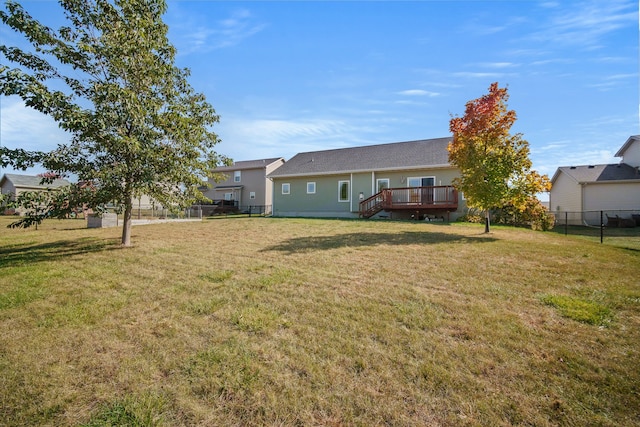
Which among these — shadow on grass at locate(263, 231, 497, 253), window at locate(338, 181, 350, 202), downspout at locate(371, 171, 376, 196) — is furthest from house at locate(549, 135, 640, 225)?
shadow on grass at locate(263, 231, 497, 253)

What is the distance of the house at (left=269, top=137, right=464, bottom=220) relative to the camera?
19031mm

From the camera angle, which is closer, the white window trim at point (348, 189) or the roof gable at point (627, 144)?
the roof gable at point (627, 144)

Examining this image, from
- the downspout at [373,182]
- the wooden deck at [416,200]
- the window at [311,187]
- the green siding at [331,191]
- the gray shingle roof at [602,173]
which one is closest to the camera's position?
the wooden deck at [416,200]

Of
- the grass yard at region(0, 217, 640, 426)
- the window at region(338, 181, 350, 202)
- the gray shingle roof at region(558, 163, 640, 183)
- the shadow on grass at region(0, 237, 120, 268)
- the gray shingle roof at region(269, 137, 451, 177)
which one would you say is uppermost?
the gray shingle roof at region(269, 137, 451, 177)

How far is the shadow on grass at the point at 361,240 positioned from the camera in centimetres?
889

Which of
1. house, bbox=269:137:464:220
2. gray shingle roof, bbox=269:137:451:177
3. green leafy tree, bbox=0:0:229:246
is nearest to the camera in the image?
green leafy tree, bbox=0:0:229:246

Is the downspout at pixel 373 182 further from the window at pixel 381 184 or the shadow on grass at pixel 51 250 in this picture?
the shadow on grass at pixel 51 250

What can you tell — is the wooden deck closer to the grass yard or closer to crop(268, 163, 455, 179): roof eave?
crop(268, 163, 455, 179): roof eave

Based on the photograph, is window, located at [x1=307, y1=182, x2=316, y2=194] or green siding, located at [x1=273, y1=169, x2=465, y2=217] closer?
green siding, located at [x1=273, y1=169, x2=465, y2=217]

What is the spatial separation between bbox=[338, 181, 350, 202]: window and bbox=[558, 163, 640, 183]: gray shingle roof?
16.5 metres

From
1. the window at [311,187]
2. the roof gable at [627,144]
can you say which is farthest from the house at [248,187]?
the roof gable at [627,144]

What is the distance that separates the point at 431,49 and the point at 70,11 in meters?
10.8

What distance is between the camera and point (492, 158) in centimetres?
1180

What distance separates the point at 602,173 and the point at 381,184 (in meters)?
16.3
